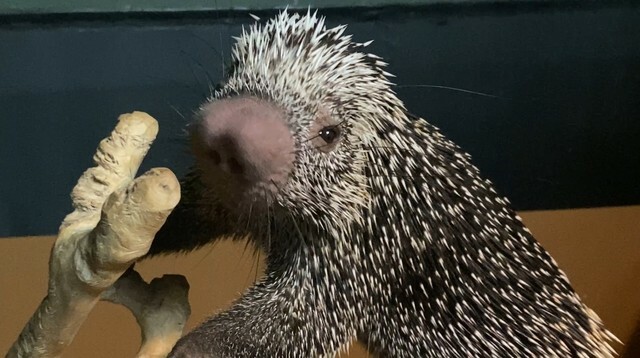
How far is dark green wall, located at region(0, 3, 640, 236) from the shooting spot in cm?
156

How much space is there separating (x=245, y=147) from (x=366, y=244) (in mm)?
246

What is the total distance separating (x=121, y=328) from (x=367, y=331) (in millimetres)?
619

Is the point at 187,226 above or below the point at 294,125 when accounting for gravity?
below

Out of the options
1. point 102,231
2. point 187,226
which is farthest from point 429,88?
point 102,231

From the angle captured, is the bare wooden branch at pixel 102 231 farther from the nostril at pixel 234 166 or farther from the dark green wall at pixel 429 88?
the dark green wall at pixel 429 88

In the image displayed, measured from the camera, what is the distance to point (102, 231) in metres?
0.65

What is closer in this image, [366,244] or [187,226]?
[366,244]

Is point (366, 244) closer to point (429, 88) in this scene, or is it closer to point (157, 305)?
point (157, 305)

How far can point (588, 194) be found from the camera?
178 centimetres

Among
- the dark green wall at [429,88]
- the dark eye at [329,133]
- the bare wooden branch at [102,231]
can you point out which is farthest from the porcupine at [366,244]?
the dark green wall at [429,88]

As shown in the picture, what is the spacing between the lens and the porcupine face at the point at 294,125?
2.62 feet

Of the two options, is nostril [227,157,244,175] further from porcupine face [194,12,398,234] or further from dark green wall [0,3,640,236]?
dark green wall [0,3,640,236]

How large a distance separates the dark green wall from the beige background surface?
0.26ft

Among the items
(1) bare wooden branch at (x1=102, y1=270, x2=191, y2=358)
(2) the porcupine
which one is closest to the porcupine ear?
(2) the porcupine
